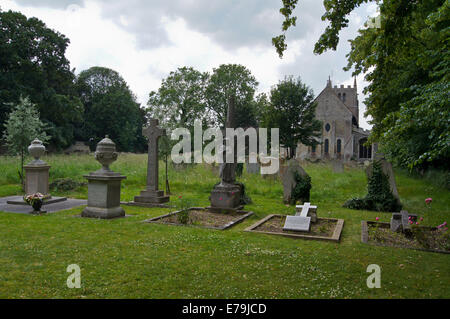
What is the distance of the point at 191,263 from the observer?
4.93 metres

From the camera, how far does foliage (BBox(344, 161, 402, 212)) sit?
10.7m

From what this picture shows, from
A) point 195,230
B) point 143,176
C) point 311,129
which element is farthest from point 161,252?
point 311,129

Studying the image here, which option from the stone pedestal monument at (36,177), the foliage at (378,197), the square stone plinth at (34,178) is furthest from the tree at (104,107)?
the foliage at (378,197)

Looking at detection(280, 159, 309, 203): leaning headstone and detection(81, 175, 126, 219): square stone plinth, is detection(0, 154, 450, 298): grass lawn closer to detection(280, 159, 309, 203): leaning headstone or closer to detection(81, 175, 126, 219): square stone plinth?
detection(81, 175, 126, 219): square stone plinth

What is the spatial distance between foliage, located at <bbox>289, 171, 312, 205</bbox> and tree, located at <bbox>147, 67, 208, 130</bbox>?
83.3 ft

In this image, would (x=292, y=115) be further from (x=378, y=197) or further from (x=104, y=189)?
(x=104, y=189)

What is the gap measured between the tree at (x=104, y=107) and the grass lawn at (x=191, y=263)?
42767 millimetres

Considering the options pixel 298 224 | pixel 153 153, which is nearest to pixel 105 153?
pixel 153 153

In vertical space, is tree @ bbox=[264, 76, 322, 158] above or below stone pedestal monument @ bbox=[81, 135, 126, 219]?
above

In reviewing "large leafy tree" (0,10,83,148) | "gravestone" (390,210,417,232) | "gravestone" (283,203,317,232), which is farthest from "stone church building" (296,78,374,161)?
"gravestone" (283,203,317,232)

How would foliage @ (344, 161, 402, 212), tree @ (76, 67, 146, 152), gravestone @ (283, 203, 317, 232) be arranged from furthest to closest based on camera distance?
tree @ (76, 67, 146, 152) < foliage @ (344, 161, 402, 212) < gravestone @ (283, 203, 317, 232)

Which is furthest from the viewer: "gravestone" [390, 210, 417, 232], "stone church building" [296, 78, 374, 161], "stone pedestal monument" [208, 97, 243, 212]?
"stone church building" [296, 78, 374, 161]

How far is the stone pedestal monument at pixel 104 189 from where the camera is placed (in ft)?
27.8
